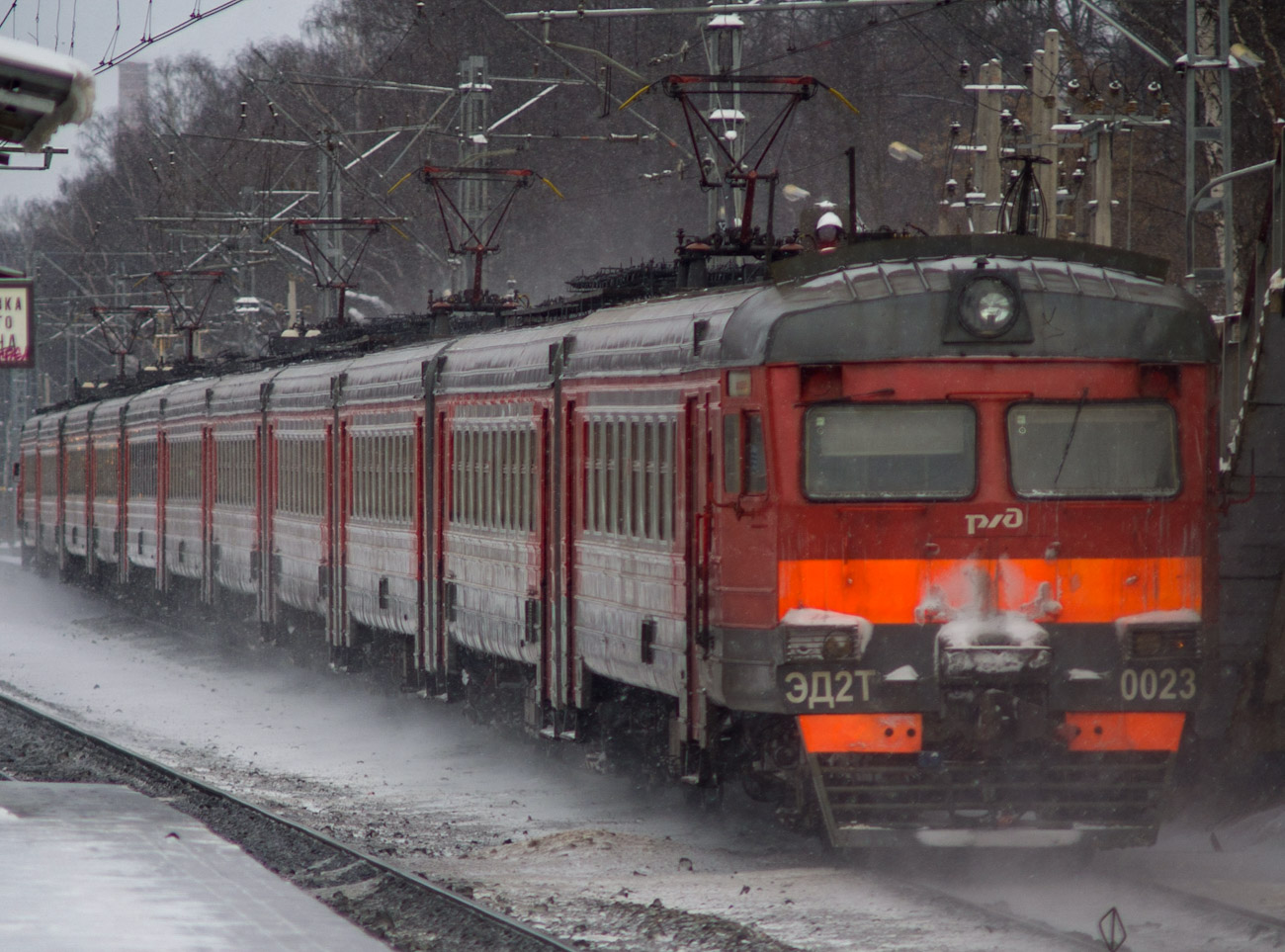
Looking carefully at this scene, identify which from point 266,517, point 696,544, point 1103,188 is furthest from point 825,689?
point 1103,188

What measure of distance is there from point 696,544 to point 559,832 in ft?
6.55

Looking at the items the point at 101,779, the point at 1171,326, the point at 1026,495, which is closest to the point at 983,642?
the point at 1026,495

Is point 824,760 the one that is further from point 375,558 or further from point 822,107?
point 822,107

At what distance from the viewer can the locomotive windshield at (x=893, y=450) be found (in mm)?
10539

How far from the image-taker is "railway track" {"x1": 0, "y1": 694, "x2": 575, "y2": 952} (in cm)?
966

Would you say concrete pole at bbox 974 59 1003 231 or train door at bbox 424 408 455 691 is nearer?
train door at bbox 424 408 455 691

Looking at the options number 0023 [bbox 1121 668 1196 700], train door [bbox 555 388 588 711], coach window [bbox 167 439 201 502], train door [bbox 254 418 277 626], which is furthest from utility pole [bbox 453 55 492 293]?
number 0023 [bbox 1121 668 1196 700]

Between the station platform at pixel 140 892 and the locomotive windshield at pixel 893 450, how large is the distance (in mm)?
2929

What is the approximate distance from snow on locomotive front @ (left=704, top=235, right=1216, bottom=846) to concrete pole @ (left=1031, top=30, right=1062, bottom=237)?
45.8 feet

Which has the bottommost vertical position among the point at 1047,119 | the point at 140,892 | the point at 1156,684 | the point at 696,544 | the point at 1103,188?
the point at 140,892

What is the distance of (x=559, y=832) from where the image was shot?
40.7 ft

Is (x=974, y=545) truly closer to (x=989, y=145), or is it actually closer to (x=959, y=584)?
(x=959, y=584)

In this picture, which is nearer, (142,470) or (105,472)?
(142,470)

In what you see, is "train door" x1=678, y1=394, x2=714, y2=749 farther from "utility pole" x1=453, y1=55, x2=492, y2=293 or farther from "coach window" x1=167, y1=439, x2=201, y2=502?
"coach window" x1=167, y1=439, x2=201, y2=502
